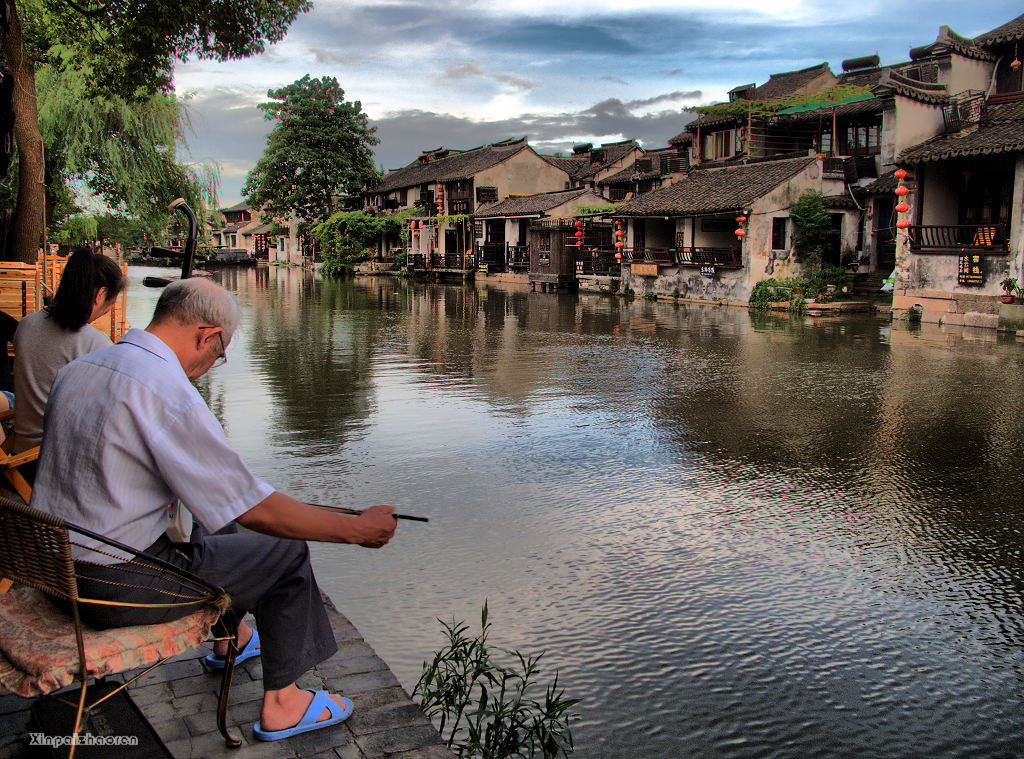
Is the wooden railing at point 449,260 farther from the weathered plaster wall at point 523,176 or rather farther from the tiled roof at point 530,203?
the weathered plaster wall at point 523,176

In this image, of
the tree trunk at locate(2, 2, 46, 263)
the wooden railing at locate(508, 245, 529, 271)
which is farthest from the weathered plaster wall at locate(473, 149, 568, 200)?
the tree trunk at locate(2, 2, 46, 263)

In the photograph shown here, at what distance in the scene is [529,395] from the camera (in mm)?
10375

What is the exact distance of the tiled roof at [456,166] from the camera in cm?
4931

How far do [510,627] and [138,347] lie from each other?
246 cm

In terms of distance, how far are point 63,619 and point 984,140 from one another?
72.0 feet

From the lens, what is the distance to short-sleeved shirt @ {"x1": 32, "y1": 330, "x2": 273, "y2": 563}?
7.66 ft

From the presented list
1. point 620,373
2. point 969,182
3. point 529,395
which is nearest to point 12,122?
point 529,395

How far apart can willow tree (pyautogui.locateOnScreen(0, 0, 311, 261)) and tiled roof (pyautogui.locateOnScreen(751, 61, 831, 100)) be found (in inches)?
1131

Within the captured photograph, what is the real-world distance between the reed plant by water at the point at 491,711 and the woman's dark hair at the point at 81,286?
7.47 feet

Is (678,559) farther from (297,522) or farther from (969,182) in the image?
(969,182)

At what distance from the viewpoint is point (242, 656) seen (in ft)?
10.6

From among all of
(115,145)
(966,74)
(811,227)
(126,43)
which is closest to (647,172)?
(811,227)

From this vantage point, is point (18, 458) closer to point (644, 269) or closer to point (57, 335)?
point (57, 335)

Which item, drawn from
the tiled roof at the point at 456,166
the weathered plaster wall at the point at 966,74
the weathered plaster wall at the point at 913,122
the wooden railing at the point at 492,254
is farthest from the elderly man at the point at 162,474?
the tiled roof at the point at 456,166
